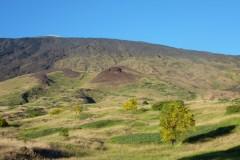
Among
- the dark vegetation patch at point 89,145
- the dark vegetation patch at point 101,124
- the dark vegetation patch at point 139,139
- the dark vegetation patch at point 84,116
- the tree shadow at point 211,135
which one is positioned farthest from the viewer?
the dark vegetation patch at point 84,116

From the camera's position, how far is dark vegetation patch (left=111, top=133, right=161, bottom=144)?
221 ft

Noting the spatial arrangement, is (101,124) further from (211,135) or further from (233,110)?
(211,135)

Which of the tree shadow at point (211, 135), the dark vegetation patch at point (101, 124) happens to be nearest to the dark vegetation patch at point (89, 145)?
the tree shadow at point (211, 135)

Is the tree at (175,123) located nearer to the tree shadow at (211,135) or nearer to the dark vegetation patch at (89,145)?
the tree shadow at (211,135)

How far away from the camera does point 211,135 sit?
216 feet

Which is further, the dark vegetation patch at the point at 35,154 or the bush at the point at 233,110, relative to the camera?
the bush at the point at 233,110

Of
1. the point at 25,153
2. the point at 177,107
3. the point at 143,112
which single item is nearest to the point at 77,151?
the point at 25,153

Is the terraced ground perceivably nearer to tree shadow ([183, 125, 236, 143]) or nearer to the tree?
tree shadow ([183, 125, 236, 143])

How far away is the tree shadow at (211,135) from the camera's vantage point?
64.6m

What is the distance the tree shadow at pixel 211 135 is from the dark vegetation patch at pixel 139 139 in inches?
182

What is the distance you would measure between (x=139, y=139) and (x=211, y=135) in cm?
996

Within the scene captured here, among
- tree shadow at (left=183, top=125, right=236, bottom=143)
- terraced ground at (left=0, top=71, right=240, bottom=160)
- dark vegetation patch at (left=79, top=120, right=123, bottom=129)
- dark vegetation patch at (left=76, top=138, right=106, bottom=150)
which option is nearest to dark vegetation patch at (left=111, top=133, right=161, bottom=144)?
terraced ground at (left=0, top=71, right=240, bottom=160)

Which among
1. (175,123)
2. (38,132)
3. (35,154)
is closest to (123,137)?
(175,123)

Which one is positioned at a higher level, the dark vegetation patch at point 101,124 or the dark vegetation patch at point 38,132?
the dark vegetation patch at point 101,124
